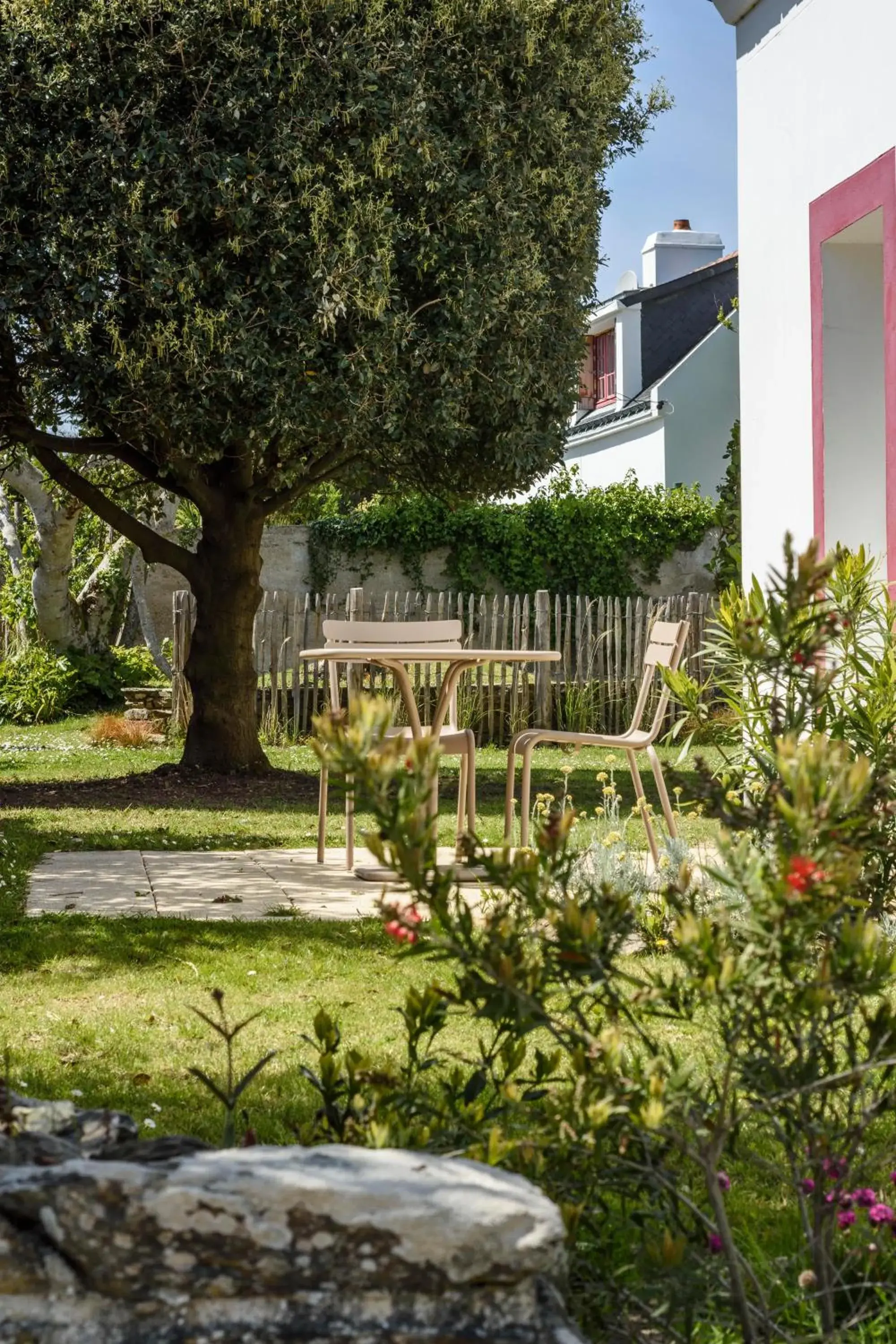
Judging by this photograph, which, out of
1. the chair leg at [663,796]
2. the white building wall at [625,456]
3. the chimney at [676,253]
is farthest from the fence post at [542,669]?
the chimney at [676,253]

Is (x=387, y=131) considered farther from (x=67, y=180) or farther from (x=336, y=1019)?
(x=336, y=1019)

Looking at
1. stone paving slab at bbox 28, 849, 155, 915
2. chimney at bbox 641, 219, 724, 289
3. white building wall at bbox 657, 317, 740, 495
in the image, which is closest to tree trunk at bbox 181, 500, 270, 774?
stone paving slab at bbox 28, 849, 155, 915

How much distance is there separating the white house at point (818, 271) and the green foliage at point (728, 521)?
24.2ft

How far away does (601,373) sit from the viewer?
23609 mm

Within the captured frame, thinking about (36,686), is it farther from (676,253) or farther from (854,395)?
(676,253)

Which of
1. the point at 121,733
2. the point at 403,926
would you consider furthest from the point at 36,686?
the point at 403,926

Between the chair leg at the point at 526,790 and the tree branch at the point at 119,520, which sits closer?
the chair leg at the point at 526,790

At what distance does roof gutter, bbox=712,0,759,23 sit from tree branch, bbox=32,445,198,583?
5.38 metres

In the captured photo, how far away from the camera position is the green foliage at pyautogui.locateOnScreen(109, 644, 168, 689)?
1593 cm

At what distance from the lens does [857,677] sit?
4.62m

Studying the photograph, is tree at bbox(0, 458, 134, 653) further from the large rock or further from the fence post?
the large rock

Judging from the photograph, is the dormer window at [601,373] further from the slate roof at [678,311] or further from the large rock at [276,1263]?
the large rock at [276,1263]

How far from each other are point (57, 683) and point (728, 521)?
7410 millimetres

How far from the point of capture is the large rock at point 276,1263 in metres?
1.24
